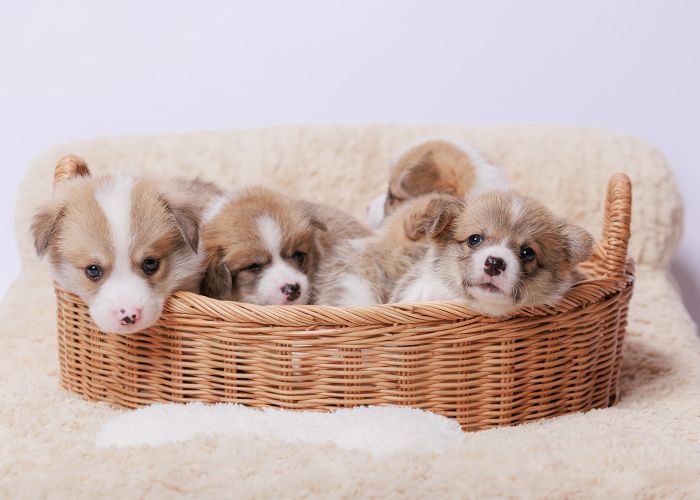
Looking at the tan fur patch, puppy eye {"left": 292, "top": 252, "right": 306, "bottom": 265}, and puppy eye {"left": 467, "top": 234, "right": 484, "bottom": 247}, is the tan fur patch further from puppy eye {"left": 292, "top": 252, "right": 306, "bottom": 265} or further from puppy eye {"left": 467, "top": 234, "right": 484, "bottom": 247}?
puppy eye {"left": 467, "top": 234, "right": 484, "bottom": 247}

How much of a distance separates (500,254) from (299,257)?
2.95 ft

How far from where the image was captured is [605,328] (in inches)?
116

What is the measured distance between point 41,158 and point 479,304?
10.1ft

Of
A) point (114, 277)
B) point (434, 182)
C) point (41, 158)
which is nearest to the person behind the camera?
point (114, 277)

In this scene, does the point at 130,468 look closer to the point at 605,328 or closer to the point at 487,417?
the point at 487,417

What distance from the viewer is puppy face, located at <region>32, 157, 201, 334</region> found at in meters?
2.66

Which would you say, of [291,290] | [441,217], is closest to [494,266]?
Result: [441,217]

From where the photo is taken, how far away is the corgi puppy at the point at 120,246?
8.72 ft

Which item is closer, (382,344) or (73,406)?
(382,344)

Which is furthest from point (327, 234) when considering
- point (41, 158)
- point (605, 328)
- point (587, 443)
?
point (41, 158)

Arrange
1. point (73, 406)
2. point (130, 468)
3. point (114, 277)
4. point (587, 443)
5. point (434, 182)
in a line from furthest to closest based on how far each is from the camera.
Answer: point (434, 182) → point (73, 406) → point (114, 277) → point (587, 443) → point (130, 468)

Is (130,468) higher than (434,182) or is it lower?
lower

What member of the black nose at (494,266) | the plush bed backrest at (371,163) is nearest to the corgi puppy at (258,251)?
the black nose at (494,266)

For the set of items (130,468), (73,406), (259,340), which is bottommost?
(73,406)
